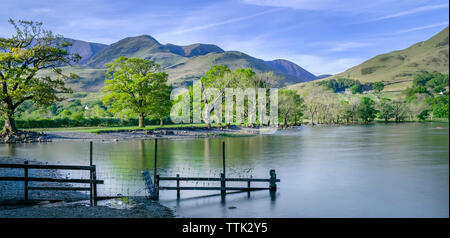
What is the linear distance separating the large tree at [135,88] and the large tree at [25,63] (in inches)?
401

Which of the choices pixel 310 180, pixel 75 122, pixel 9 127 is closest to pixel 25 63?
pixel 9 127

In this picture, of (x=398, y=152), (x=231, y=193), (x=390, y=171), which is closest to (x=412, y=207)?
(x=231, y=193)

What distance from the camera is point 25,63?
39438 millimetres

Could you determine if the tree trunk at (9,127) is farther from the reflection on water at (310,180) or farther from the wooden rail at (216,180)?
the wooden rail at (216,180)

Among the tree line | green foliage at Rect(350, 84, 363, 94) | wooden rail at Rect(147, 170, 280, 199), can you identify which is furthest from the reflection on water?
green foliage at Rect(350, 84, 363, 94)

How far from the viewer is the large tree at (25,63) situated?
125 feet

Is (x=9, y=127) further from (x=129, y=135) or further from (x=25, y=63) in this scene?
(x=129, y=135)

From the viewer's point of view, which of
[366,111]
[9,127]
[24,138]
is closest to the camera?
[24,138]

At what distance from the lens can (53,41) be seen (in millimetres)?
A: 40562

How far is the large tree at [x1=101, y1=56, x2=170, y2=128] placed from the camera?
167ft

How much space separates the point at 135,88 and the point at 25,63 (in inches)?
573

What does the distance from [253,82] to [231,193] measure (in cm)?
5519

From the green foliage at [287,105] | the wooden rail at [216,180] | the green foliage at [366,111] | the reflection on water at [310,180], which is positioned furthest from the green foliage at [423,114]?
the wooden rail at [216,180]

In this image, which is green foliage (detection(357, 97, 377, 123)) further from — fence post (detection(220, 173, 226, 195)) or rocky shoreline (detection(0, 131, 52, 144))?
fence post (detection(220, 173, 226, 195))
